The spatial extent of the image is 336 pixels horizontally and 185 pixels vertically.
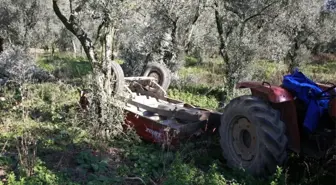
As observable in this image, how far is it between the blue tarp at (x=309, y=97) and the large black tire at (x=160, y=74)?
16.9ft

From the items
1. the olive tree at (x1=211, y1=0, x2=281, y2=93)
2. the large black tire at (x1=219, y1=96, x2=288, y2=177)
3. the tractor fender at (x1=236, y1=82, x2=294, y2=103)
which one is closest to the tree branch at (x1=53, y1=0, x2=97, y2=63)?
the large black tire at (x1=219, y1=96, x2=288, y2=177)

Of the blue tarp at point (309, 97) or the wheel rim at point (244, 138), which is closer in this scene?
the blue tarp at point (309, 97)

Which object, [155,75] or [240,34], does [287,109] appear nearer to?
[155,75]

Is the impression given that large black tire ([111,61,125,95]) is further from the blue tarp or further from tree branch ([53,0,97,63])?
the blue tarp

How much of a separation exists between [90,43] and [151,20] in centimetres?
813

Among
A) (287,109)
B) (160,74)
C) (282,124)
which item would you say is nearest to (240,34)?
(160,74)

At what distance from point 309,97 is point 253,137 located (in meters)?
0.92

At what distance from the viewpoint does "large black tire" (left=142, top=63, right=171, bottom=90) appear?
10.2 m

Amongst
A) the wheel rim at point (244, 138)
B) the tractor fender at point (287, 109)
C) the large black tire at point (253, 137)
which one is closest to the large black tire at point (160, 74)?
the large black tire at point (253, 137)

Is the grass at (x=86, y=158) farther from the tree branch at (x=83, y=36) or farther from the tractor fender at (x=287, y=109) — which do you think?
the tree branch at (x=83, y=36)

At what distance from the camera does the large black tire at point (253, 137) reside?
4.75m

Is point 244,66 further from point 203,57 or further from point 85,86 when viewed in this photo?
point 203,57

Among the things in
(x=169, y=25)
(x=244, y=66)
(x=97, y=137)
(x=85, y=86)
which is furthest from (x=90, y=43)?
(x=169, y=25)

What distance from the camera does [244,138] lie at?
18.2 ft
